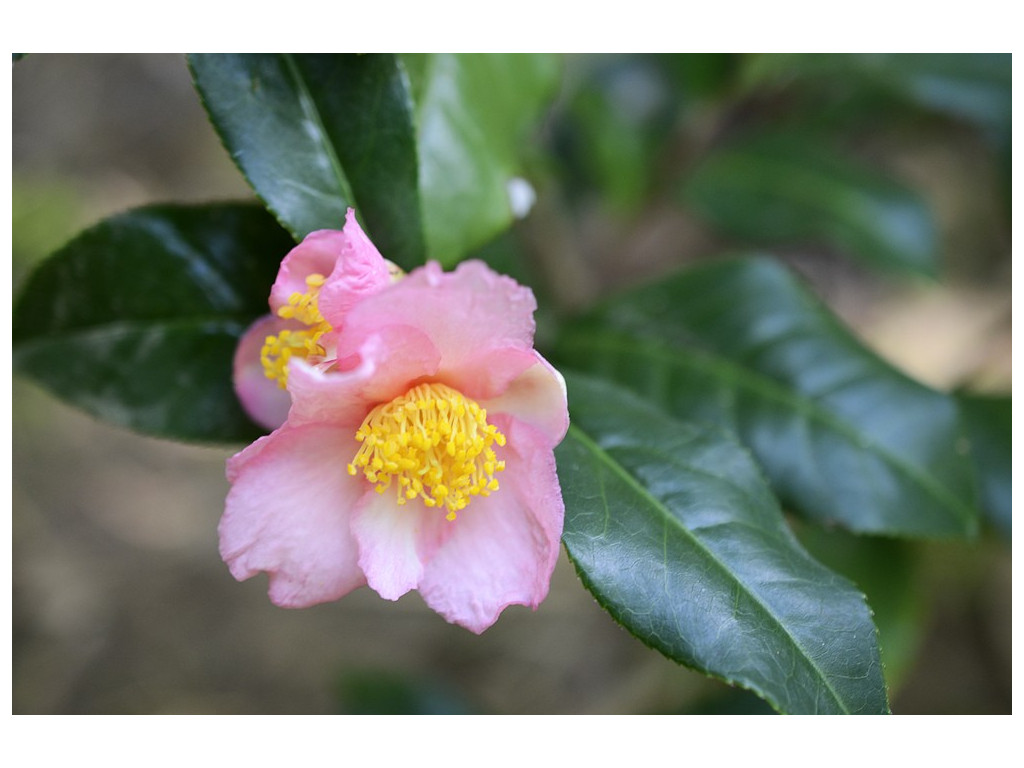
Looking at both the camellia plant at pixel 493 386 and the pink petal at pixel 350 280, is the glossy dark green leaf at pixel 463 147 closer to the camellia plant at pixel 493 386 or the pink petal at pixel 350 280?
the camellia plant at pixel 493 386

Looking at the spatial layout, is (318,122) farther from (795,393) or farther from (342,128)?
(795,393)

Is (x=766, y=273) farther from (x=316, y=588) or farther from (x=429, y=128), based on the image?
(x=316, y=588)

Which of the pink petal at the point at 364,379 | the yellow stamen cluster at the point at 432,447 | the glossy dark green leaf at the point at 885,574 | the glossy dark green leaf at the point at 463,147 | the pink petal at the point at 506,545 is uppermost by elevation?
the glossy dark green leaf at the point at 463,147

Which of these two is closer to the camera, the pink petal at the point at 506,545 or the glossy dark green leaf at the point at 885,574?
the pink petal at the point at 506,545

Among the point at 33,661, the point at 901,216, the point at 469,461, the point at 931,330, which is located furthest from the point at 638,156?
the point at 33,661

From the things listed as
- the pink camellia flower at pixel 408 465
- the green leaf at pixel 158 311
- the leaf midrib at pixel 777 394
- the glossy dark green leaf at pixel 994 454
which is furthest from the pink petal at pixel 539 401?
the glossy dark green leaf at pixel 994 454

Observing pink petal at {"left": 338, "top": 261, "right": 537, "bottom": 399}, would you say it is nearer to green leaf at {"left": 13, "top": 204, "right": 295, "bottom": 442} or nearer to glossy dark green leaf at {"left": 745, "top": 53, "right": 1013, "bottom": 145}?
green leaf at {"left": 13, "top": 204, "right": 295, "bottom": 442}
